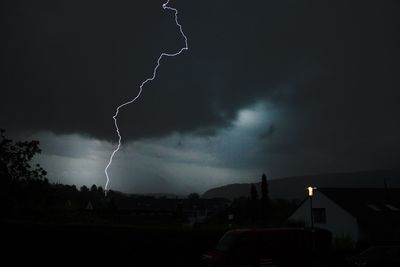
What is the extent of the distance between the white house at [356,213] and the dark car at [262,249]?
20.1 m

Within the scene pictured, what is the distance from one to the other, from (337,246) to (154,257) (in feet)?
55.4

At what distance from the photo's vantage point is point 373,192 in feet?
147

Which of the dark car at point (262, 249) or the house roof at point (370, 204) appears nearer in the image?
the dark car at point (262, 249)

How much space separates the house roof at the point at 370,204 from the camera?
37.3 m

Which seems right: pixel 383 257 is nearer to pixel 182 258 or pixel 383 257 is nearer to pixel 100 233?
pixel 182 258

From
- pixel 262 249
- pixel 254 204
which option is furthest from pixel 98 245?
pixel 254 204

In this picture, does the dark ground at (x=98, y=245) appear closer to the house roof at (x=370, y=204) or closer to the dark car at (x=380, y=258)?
the dark car at (x=380, y=258)

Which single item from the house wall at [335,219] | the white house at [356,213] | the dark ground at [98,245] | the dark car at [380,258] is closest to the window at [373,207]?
the white house at [356,213]

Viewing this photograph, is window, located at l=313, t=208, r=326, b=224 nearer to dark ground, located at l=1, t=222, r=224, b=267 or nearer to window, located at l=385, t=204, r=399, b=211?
window, located at l=385, t=204, r=399, b=211

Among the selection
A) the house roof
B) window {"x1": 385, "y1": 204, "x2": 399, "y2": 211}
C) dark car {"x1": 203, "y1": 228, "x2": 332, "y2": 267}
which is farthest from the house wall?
dark car {"x1": 203, "y1": 228, "x2": 332, "y2": 267}

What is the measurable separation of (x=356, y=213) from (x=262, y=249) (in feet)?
80.4

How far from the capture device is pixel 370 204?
41.0m

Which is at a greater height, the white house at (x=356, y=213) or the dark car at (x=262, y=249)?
the white house at (x=356, y=213)

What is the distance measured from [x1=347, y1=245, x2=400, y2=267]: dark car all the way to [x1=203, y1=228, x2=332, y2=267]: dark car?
7.70 feet
